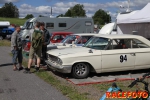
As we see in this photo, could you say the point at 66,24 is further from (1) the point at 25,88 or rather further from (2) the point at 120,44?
(1) the point at 25,88

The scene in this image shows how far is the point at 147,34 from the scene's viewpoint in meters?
18.1

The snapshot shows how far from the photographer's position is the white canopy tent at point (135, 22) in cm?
1247

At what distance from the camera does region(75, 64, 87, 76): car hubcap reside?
768cm

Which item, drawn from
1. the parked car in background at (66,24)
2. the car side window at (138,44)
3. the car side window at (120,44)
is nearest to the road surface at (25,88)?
the car side window at (120,44)

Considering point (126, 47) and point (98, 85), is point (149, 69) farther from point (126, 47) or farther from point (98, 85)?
point (98, 85)

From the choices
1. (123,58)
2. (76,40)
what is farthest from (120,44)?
(76,40)

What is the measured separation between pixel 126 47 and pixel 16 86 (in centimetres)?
381

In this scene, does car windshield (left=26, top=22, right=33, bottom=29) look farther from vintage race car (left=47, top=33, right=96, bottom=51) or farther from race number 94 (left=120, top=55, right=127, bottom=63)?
race number 94 (left=120, top=55, right=127, bottom=63)

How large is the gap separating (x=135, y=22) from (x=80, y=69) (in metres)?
6.74

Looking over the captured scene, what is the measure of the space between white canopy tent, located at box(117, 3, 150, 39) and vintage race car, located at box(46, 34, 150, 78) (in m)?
4.00

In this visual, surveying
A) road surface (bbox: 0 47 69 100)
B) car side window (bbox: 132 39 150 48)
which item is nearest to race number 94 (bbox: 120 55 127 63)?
car side window (bbox: 132 39 150 48)

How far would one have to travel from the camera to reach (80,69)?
304 inches

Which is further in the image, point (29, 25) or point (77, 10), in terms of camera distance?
point (77, 10)

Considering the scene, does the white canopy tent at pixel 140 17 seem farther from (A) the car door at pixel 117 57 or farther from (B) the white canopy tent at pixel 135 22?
(A) the car door at pixel 117 57
